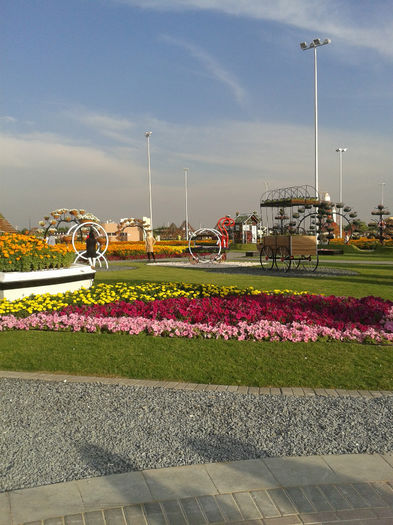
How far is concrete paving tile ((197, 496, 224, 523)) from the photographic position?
271cm

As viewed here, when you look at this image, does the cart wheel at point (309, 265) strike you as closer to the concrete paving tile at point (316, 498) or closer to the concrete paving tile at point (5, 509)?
the concrete paving tile at point (316, 498)

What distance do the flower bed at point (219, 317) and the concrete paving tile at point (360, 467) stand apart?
374cm

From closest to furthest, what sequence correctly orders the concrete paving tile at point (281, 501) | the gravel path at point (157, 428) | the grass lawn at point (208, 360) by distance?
the concrete paving tile at point (281, 501), the gravel path at point (157, 428), the grass lawn at point (208, 360)

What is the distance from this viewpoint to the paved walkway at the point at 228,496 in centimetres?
272

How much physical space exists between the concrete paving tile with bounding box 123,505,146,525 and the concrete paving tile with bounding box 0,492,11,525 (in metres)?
0.67

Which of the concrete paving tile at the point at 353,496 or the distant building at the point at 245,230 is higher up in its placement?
the distant building at the point at 245,230

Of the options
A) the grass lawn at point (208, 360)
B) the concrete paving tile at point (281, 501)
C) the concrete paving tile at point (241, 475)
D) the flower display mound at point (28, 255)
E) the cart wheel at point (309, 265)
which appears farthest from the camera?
the cart wheel at point (309, 265)

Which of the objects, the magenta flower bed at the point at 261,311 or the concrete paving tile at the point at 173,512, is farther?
the magenta flower bed at the point at 261,311

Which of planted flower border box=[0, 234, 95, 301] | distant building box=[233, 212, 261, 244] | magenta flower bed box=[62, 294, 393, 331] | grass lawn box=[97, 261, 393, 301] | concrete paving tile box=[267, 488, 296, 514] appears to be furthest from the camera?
distant building box=[233, 212, 261, 244]

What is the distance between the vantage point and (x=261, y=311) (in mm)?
8820

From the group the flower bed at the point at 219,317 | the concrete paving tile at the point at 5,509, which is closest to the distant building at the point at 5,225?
the flower bed at the point at 219,317

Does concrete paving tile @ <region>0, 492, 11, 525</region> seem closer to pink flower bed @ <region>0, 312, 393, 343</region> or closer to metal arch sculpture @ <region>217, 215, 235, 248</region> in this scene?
pink flower bed @ <region>0, 312, 393, 343</region>

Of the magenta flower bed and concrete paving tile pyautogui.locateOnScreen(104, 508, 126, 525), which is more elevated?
the magenta flower bed

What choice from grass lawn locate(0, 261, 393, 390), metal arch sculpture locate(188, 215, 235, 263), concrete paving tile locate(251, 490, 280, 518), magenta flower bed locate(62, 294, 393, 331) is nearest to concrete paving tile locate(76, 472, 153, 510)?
concrete paving tile locate(251, 490, 280, 518)
